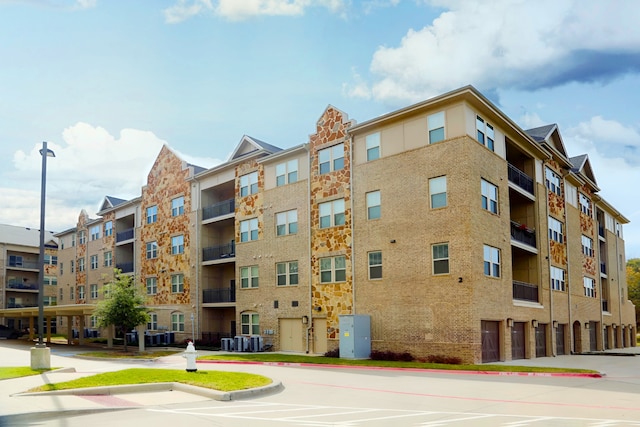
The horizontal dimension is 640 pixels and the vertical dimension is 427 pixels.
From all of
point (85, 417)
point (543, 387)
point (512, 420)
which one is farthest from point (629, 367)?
point (85, 417)

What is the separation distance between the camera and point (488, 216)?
2747 cm

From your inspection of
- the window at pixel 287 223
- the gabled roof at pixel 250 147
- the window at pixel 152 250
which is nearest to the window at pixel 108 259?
the window at pixel 152 250

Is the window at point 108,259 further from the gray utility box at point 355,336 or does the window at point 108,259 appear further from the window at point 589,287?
the window at point 589,287

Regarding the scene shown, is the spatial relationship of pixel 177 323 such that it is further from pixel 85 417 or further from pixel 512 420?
pixel 512 420

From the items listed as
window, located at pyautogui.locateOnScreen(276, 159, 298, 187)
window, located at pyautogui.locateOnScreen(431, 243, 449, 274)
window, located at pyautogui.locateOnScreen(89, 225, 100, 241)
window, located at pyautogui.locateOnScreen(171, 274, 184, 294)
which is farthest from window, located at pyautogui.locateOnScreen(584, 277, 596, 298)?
window, located at pyautogui.locateOnScreen(89, 225, 100, 241)

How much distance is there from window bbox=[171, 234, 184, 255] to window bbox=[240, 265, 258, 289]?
7.74 m

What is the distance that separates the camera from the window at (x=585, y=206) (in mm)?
42594

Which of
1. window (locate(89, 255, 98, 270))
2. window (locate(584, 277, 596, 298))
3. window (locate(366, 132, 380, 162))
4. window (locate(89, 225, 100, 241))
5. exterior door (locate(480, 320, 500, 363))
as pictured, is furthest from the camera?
window (locate(89, 225, 100, 241))

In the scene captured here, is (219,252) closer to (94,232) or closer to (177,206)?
(177,206)

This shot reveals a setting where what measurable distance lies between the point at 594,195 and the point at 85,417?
4276 cm

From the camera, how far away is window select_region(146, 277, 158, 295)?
45.4 m

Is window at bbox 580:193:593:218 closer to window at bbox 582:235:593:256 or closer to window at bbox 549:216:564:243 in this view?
window at bbox 582:235:593:256

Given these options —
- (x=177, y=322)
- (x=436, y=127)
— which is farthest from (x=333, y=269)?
(x=177, y=322)

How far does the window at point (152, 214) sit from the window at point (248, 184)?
36.6 ft
